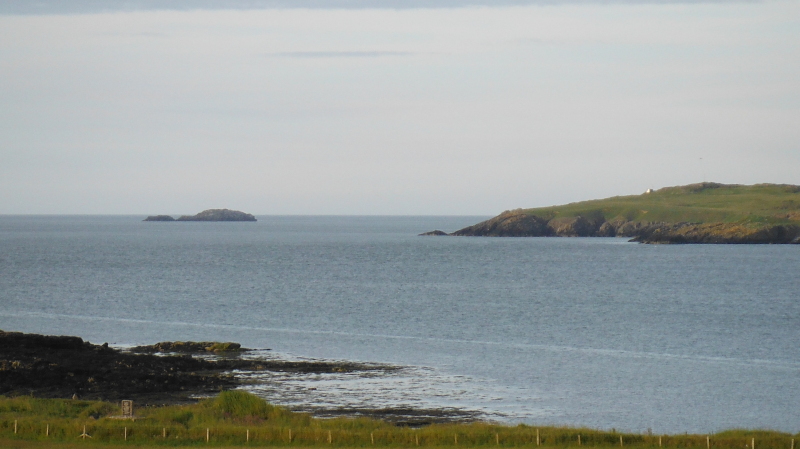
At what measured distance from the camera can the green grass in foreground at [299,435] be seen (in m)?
29.2

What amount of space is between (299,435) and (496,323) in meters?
39.9

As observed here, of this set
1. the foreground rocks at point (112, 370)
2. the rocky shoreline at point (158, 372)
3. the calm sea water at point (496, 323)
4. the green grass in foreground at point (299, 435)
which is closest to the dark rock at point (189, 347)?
the rocky shoreline at point (158, 372)

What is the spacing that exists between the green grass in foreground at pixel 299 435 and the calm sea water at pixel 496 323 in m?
6.26

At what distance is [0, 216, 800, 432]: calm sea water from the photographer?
41.2m

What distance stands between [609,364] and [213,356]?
945 inches

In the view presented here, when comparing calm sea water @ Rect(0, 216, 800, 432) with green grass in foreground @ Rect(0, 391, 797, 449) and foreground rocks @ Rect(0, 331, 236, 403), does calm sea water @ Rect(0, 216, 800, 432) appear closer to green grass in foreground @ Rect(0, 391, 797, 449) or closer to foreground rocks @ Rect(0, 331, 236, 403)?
foreground rocks @ Rect(0, 331, 236, 403)

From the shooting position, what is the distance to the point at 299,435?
3006 cm

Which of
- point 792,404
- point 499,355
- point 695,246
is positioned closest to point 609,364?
point 499,355

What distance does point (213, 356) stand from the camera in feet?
172

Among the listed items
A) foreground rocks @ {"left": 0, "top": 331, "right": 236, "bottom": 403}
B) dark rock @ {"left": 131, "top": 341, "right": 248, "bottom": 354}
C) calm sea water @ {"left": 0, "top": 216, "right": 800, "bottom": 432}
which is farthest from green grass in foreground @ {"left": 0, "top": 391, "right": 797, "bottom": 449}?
dark rock @ {"left": 131, "top": 341, "right": 248, "bottom": 354}

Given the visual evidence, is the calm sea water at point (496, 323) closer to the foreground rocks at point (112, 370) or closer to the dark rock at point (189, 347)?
the dark rock at point (189, 347)

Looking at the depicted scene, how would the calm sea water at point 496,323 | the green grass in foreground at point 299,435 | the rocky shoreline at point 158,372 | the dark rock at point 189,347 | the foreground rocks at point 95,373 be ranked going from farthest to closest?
the dark rock at point 189,347
the calm sea water at point 496,323
the foreground rocks at point 95,373
the rocky shoreline at point 158,372
the green grass in foreground at point 299,435

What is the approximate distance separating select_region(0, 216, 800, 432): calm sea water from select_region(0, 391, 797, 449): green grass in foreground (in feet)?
20.5

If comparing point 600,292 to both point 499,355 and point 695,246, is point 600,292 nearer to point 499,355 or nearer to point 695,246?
point 499,355
